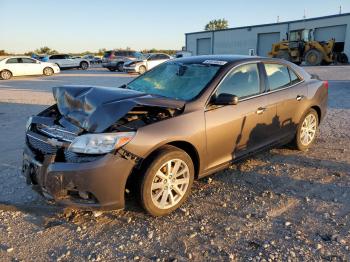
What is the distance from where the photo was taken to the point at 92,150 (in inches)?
124

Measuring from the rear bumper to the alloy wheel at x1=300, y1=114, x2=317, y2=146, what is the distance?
3.34 meters

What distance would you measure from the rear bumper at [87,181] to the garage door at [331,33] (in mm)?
39386

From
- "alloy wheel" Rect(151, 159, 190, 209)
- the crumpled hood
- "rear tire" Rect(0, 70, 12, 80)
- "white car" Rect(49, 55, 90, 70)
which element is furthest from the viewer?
"white car" Rect(49, 55, 90, 70)

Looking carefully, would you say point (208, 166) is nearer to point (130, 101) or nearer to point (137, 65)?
point (130, 101)

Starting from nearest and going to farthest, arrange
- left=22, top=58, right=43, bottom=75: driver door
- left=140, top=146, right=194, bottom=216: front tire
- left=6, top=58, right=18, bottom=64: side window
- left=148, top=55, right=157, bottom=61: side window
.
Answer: left=140, top=146, right=194, bottom=216: front tire, left=6, top=58, right=18, bottom=64: side window, left=22, top=58, right=43, bottom=75: driver door, left=148, top=55, right=157, bottom=61: side window

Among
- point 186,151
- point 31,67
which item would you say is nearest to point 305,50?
point 31,67

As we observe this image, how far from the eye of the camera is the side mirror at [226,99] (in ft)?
12.5

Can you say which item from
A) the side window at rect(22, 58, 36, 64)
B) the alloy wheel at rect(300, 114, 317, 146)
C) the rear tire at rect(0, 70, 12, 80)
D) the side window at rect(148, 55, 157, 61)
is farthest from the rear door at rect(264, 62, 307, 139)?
the side window at rect(22, 58, 36, 64)

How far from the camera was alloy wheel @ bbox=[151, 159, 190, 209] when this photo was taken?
3.48 metres

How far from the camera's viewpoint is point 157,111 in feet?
11.9

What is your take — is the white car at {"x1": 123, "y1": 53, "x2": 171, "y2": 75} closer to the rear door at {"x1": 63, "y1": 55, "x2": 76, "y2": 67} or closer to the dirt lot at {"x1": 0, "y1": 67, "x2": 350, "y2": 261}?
the rear door at {"x1": 63, "y1": 55, "x2": 76, "y2": 67}

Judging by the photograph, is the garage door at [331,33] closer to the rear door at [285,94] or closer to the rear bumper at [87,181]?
the rear door at [285,94]

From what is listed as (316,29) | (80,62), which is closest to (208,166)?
(80,62)

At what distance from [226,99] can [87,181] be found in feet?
5.73
